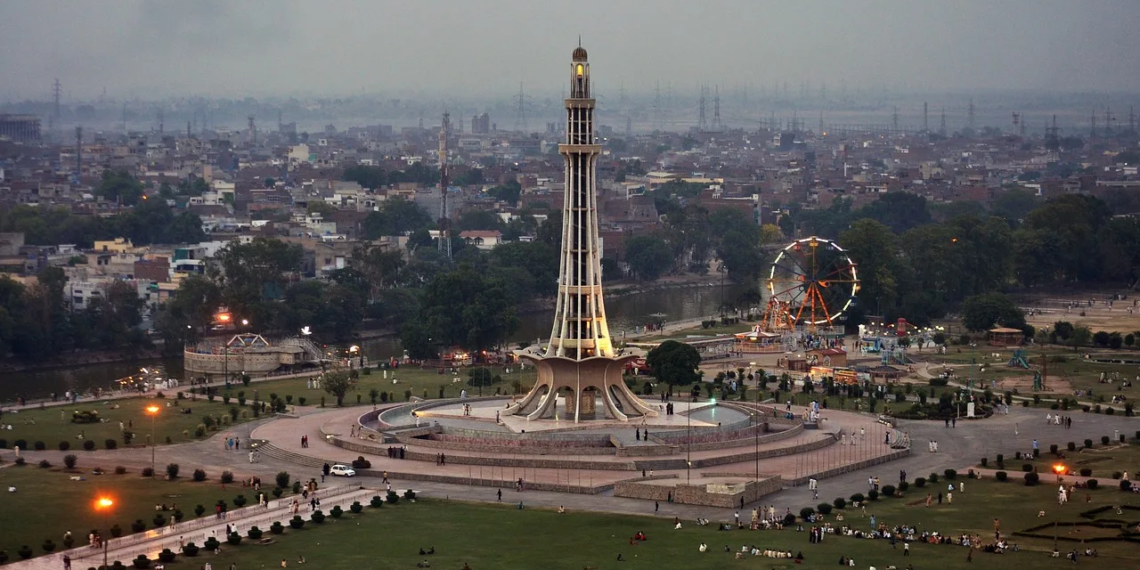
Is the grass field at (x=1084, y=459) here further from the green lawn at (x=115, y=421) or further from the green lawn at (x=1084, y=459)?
the green lawn at (x=115, y=421)

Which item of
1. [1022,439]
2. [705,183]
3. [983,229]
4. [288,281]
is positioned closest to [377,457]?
[1022,439]

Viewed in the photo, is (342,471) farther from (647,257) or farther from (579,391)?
(647,257)

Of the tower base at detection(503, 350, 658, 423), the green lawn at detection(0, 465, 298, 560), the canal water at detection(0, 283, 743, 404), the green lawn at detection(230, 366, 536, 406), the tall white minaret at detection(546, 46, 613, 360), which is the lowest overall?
the canal water at detection(0, 283, 743, 404)

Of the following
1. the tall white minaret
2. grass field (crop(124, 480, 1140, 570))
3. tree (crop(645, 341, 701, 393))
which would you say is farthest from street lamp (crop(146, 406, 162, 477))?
tree (crop(645, 341, 701, 393))

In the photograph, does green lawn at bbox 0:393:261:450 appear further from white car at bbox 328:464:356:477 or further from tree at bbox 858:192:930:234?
tree at bbox 858:192:930:234

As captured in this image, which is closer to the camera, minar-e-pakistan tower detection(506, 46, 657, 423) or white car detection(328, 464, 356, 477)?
white car detection(328, 464, 356, 477)

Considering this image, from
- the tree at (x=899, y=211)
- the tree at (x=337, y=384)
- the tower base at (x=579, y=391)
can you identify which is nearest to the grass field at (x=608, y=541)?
the tower base at (x=579, y=391)
